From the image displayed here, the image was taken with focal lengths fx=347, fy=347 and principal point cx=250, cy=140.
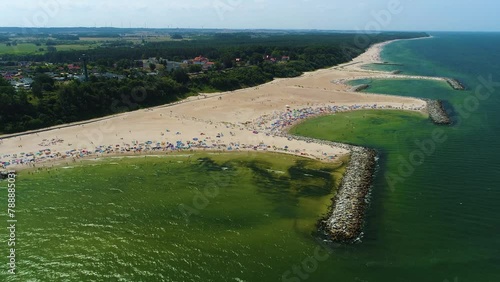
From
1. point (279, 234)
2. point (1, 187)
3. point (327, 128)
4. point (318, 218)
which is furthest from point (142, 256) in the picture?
point (327, 128)

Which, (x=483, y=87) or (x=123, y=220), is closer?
(x=123, y=220)

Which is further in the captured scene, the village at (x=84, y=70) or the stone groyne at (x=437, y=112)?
the village at (x=84, y=70)

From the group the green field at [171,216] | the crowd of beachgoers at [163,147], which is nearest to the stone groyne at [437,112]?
the crowd of beachgoers at [163,147]

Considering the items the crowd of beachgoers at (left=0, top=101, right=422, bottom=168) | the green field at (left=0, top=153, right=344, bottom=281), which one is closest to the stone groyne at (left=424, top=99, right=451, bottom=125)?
the crowd of beachgoers at (left=0, top=101, right=422, bottom=168)

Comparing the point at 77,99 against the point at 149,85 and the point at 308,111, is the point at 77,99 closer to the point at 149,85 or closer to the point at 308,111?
the point at 149,85

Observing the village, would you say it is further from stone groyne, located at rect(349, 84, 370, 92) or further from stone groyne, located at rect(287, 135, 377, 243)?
stone groyne, located at rect(287, 135, 377, 243)

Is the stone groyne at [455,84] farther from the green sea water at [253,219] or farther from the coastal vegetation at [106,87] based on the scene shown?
the green sea water at [253,219]

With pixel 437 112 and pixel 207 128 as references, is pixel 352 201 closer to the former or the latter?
pixel 207 128

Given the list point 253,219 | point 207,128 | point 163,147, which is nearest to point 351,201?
point 253,219
